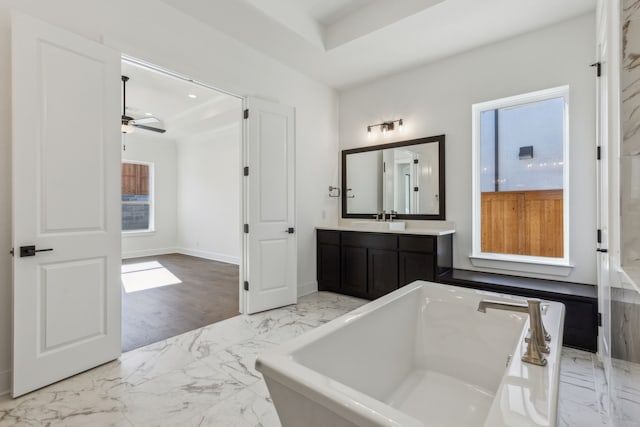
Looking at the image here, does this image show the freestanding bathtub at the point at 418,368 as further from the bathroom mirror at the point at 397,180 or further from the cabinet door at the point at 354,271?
the bathroom mirror at the point at 397,180

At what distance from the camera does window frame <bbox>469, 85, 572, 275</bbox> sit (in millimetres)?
2936

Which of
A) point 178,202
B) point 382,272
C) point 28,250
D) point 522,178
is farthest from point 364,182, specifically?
point 178,202

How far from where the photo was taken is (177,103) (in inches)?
205

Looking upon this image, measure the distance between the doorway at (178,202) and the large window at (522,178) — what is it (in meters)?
2.88

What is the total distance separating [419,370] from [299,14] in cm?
334

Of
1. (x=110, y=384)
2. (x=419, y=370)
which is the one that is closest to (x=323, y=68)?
(x=419, y=370)

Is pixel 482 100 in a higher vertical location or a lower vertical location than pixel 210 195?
higher

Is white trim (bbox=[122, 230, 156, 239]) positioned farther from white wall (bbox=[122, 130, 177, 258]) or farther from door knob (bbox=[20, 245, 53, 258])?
door knob (bbox=[20, 245, 53, 258])

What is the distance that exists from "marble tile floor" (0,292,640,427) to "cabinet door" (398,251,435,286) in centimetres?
124

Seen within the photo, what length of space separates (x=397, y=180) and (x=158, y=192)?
19.4 feet

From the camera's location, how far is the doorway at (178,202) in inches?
152

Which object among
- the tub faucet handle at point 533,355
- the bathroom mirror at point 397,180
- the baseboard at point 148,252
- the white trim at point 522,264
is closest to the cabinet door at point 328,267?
the bathroom mirror at point 397,180

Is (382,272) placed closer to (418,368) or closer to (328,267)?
(328,267)

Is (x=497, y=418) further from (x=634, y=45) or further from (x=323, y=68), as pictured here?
(x=323, y=68)
